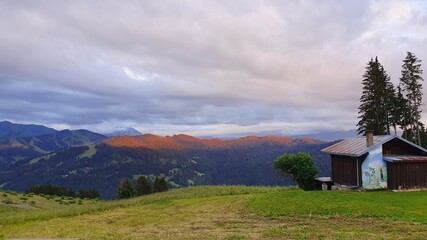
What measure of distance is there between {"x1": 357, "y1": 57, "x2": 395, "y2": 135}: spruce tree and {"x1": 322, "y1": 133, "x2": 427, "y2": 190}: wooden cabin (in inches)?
793

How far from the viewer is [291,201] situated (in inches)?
1183

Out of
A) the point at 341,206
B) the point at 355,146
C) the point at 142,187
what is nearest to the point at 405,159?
the point at 355,146

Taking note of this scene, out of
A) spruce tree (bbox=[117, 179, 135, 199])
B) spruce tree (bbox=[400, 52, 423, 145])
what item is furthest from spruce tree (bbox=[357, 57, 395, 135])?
spruce tree (bbox=[117, 179, 135, 199])

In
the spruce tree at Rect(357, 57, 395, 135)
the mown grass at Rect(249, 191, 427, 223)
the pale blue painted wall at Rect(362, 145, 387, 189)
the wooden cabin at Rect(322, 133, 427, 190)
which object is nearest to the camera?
the mown grass at Rect(249, 191, 427, 223)

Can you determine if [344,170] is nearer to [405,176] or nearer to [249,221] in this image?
[405,176]

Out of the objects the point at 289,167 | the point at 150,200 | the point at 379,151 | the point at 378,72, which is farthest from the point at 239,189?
the point at 378,72

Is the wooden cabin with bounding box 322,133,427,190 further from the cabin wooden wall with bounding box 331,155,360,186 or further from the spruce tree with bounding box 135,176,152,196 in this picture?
the spruce tree with bounding box 135,176,152,196

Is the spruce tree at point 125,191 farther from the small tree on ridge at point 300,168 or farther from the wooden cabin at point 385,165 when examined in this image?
the wooden cabin at point 385,165

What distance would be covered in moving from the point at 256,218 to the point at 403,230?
29.1ft

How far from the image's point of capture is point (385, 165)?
3994 cm

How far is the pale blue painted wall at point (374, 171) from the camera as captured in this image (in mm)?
39438

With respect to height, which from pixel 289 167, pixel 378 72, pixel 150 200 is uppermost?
pixel 378 72

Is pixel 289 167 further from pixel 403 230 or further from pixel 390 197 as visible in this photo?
→ pixel 403 230

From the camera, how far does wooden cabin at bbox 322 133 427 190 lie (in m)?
39.0
